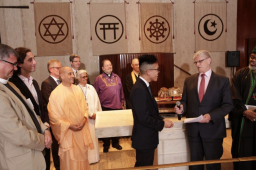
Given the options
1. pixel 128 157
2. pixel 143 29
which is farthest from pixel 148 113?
pixel 143 29

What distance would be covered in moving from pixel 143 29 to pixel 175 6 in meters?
1.36

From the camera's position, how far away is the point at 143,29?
714 centimetres

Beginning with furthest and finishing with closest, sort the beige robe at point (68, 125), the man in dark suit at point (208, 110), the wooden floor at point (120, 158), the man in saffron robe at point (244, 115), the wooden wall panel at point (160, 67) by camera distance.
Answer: the wooden wall panel at point (160, 67) → the wooden floor at point (120, 158) → the beige robe at point (68, 125) → the man in saffron robe at point (244, 115) → the man in dark suit at point (208, 110)

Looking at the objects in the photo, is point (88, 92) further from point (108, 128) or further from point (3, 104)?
point (3, 104)

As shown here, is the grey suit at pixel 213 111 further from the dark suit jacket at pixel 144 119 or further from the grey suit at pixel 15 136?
the grey suit at pixel 15 136

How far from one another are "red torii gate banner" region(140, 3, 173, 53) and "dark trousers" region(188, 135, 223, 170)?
4785mm

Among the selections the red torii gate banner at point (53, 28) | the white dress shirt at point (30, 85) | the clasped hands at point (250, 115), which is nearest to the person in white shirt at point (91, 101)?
the white dress shirt at point (30, 85)

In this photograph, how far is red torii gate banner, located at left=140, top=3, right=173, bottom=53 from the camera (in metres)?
7.12

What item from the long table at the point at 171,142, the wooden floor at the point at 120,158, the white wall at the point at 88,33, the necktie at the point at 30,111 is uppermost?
the white wall at the point at 88,33

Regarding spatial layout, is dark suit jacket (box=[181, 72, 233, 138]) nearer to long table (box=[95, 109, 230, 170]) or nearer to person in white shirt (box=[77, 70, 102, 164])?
long table (box=[95, 109, 230, 170])

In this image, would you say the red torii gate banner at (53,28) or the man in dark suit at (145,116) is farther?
the red torii gate banner at (53,28)

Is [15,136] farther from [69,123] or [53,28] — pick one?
[53,28]

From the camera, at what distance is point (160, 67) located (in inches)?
243

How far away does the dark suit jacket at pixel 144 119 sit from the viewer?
239 centimetres
